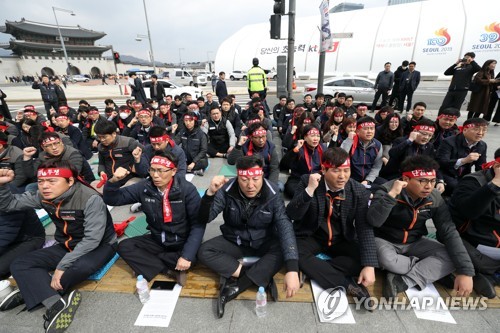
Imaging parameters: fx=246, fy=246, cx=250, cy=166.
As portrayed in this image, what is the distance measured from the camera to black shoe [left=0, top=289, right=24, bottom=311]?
90.7 inches

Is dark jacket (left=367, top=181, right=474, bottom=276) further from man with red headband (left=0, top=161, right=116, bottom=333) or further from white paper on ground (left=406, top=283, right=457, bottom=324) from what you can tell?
man with red headband (left=0, top=161, right=116, bottom=333)

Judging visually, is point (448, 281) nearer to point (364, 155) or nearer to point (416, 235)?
point (416, 235)

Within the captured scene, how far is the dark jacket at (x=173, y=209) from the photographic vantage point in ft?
8.41

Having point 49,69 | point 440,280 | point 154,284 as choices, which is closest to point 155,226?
point 154,284

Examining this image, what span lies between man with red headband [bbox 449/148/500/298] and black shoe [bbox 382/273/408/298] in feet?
2.35

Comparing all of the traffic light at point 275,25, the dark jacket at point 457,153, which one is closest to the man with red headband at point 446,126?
the dark jacket at point 457,153

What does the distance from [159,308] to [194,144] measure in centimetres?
379

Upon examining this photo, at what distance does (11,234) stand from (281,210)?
2917 mm

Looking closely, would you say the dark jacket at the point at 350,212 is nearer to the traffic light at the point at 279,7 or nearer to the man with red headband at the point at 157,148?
the man with red headband at the point at 157,148

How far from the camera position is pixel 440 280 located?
8.32ft

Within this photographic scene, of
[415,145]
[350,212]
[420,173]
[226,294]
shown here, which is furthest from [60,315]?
[415,145]

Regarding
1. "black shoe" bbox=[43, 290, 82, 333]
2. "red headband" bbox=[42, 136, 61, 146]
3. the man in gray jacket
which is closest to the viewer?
"black shoe" bbox=[43, 290, 82, 333]

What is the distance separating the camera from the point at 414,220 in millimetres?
2410

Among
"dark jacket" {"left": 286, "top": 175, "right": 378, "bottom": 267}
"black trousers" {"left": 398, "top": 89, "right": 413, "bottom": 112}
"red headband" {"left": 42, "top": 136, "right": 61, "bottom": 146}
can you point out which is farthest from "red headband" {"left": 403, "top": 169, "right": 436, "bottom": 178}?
"black trousers" {"left": 398, "top": 89, "right": 413, "bottom": 112}
